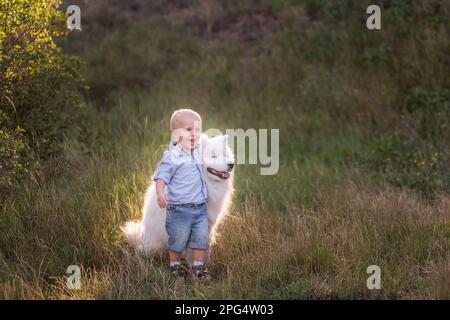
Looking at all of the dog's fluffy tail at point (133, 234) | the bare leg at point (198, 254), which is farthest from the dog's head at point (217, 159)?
the dog's fluffy tail at point (133, 234)

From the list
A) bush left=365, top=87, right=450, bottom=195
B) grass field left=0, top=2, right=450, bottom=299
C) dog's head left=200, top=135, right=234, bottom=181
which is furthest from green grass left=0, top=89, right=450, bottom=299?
dog's head left=200, top=135, right=234, bottom=181

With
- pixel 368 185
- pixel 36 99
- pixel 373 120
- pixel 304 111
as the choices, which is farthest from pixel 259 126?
pixel 36 99

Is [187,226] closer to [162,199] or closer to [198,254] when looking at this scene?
[198,254]

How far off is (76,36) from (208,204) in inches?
410

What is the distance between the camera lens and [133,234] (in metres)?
6.24

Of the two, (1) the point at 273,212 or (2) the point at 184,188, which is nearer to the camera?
(2) the point at 184,188

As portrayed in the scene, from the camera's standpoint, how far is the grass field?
218 inches

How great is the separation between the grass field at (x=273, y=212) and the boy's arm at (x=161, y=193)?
25.2 inches

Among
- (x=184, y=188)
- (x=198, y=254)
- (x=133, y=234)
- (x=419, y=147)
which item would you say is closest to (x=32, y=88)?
(x=133, y=234)

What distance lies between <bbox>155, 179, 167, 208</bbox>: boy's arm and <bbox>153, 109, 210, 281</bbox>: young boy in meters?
0.03

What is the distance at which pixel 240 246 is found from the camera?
6336 mm

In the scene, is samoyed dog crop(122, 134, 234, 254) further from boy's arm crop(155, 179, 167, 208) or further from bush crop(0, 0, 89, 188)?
bush crop(0, 0, 89, 188)

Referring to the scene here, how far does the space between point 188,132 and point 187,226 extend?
31.5 inches
